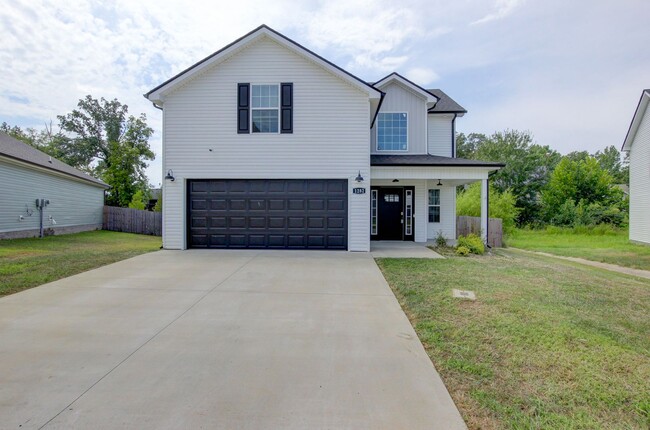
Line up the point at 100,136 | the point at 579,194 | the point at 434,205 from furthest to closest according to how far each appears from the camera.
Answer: the point at 100,136 → the point at 579,194 → the point at 434,205

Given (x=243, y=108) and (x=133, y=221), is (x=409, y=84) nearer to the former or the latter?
(x=243, y=108)

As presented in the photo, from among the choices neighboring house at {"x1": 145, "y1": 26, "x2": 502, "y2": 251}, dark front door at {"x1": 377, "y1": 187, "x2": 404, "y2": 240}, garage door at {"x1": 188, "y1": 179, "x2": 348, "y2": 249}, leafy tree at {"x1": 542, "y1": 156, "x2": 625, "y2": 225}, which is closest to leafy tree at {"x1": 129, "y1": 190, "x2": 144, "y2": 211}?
neighboring house at {"x1": 145, "y1": 26, "x2": 502, "y2": 251}

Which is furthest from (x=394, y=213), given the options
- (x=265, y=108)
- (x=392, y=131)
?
(x=265, y=108)

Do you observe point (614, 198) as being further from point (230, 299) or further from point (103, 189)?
point (103, 189)

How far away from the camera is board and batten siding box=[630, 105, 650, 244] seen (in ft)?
50.2

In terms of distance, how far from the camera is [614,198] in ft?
81.3

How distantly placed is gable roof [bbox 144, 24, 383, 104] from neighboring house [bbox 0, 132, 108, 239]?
8.68 metres

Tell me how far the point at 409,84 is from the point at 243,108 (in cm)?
675

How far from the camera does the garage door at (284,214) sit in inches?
433

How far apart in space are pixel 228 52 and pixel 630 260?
49.2ft

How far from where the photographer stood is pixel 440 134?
14.7 m

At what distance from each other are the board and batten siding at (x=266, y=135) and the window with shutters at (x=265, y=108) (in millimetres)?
173

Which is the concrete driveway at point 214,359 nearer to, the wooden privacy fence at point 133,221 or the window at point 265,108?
the window at point 265,108

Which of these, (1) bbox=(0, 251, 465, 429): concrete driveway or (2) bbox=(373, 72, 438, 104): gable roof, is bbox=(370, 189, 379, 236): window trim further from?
(1) bbox=(0, 251, 465, 429): concrete driveway
